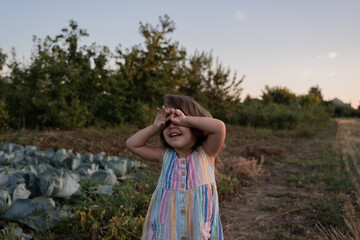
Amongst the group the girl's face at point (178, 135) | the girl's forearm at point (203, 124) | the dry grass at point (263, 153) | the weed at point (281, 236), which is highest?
the girl's forearm at point (203, 124)

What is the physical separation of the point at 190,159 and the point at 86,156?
9.34ft

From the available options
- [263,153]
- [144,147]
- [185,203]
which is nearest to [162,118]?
[144,147]

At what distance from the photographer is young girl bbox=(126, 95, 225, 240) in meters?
1.61

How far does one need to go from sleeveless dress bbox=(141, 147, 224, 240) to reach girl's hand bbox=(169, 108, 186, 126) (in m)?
0.24

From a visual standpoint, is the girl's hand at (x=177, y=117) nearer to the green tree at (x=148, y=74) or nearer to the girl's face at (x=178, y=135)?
the girl's face at (x=178, y=135)

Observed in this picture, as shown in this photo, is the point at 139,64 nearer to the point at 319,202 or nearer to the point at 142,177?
the point at 142,177

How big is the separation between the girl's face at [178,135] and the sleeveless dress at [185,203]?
122 mm

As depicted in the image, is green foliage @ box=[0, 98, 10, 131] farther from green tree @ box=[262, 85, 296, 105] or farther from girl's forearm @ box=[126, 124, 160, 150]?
green tree @ box=[262, 85, 296, 105]

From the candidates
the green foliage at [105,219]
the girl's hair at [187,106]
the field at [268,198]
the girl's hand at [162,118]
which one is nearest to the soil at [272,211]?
the field at [268,198]

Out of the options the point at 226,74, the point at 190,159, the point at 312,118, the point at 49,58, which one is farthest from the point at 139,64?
the point at 312,118

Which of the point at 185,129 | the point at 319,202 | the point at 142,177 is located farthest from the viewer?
the point at 142,177

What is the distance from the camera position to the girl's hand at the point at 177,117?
1592mm

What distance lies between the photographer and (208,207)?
1.66m

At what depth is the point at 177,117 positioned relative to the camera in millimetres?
1608
